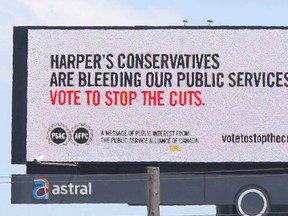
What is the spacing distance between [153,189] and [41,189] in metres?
7.93

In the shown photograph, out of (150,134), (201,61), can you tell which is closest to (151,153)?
(150,134)

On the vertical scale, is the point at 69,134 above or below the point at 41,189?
above

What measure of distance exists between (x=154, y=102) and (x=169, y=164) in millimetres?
1630

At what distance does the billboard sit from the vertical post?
22.3 feet

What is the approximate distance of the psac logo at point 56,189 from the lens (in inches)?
1387

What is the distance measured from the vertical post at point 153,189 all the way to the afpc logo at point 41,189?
762 centimetres

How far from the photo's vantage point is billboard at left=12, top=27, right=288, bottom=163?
3462cm

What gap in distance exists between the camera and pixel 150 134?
34812 millimetres

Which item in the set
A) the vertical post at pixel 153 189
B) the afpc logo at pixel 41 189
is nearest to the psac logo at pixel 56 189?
the afpc logo at pixel 41 189

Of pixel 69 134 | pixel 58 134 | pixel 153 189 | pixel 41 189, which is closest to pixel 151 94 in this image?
pixel 69 134

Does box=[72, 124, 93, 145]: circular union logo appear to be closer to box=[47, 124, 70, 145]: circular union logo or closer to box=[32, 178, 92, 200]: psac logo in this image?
box=[47, 124, 70, 145]: circular union logo

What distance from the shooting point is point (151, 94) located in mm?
34812

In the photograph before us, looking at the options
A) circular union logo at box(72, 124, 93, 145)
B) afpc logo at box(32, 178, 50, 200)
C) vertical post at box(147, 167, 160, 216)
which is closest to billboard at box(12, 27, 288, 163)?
circular union logo at box(72, 124, 93, 145)

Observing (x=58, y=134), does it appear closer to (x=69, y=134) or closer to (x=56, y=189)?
(x=69, y=134)
